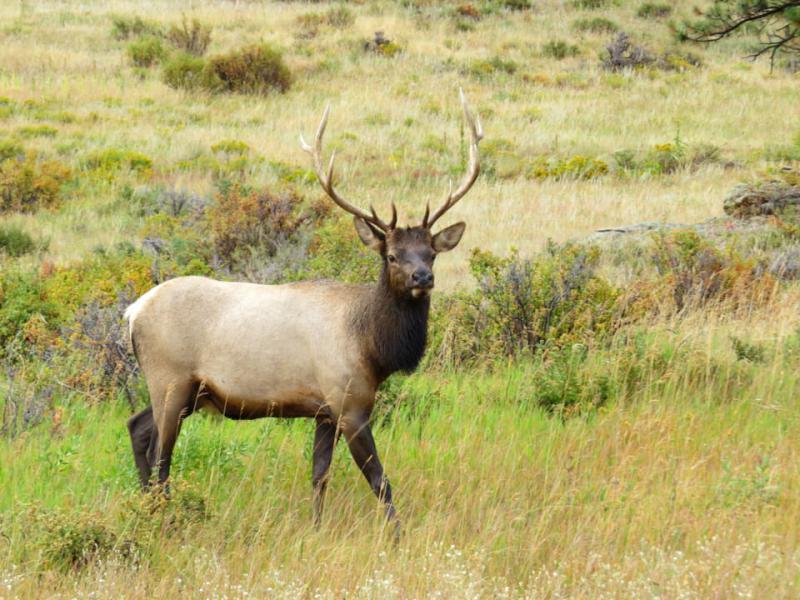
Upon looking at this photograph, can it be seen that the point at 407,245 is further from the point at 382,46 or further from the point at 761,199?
the point at 382,46

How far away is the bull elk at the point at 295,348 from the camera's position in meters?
5.32

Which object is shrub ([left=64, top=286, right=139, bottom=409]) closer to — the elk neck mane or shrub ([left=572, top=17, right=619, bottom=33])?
the elk neck mane

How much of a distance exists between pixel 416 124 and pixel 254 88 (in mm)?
4719

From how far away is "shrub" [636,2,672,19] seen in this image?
3799cm

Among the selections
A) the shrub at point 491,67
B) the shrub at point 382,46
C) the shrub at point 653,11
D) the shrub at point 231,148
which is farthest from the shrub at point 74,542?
the shrub at point 653,11

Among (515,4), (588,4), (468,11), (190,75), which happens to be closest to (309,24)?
(468,11)

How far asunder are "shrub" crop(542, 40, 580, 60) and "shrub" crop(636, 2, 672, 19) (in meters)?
8.46

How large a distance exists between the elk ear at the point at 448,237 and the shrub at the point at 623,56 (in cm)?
2418

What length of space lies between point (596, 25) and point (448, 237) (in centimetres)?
3123

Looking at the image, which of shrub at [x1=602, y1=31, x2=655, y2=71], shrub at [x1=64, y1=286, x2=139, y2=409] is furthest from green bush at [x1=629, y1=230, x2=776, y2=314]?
shrub at [x1=602, y1=31, x2=655, y2=71]

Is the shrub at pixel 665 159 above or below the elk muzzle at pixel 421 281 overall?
below

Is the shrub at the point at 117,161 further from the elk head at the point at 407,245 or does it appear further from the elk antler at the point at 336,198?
the elk head at the point at 407,245

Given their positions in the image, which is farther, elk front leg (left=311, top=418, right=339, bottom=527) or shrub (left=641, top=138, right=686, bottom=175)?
shrub (left=641, top=138, right=686, bottom=175)

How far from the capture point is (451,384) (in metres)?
7.09
